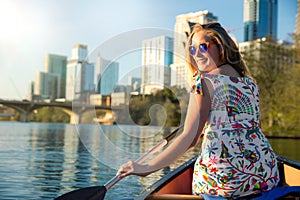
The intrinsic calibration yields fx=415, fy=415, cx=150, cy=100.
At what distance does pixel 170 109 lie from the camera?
3.04m

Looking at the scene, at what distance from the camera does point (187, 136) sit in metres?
2.00

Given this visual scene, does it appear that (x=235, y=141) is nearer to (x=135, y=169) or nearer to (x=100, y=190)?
(x=135, y=169)

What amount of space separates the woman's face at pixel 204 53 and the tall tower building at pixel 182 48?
0.13 m

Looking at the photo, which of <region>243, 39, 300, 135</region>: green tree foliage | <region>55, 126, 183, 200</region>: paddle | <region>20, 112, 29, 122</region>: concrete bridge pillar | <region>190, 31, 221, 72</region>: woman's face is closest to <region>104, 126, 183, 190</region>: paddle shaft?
<region>55, 126, 183, 200</region>: paddle

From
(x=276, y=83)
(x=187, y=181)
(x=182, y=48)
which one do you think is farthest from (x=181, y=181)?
(x=276, y=83)

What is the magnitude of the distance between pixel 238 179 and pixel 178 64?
0.89 m

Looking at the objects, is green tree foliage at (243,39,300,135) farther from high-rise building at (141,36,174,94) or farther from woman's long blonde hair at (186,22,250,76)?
woman's long blonde hair at (186,22,250,76)

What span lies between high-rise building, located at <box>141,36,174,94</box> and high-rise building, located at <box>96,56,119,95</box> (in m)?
0.21

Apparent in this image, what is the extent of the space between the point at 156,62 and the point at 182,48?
1.64 feet

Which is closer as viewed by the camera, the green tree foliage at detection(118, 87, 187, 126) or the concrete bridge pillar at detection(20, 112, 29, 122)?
the green tree foliage at detection(118, 87, 187, 126)

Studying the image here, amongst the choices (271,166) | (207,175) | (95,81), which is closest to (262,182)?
(271,166)

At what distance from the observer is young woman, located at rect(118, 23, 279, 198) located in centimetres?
202

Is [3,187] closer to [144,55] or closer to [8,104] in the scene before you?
[144,55]

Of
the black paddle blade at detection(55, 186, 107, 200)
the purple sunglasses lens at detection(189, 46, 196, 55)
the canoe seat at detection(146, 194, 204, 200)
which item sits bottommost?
the black paddle blade at detection(55, 186, 107, 200)
